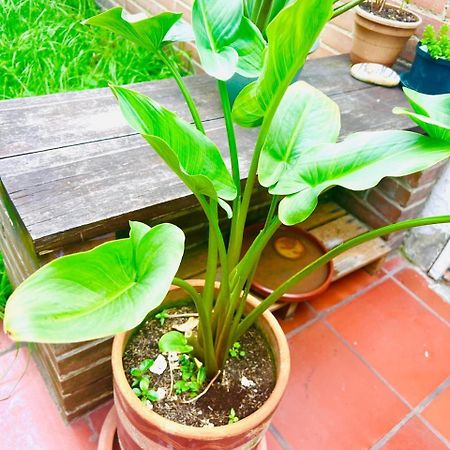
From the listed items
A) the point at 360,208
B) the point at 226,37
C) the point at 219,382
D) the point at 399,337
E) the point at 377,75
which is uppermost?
the point at 226,37

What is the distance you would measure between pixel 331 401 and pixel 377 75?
98 centimetres

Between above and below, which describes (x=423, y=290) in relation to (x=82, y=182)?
below

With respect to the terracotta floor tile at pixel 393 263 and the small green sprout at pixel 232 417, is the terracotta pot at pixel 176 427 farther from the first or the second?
the terracotta floor tile at pixel 393 263

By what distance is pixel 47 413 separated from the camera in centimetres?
115

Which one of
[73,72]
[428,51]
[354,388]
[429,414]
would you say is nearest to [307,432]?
[354,388]

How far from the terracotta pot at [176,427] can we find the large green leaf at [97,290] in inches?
11.9

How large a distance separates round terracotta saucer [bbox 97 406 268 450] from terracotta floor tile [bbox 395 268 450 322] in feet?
2.70

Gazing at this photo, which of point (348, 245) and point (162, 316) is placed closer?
point (348, 245)

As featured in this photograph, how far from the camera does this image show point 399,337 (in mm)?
1467

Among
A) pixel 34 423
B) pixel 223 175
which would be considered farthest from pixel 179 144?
pixel 34 423

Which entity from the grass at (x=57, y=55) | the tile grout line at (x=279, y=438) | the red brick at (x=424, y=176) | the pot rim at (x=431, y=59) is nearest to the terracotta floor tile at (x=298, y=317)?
the tile grout line at (x=279, y=438)

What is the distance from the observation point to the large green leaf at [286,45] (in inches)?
20.8

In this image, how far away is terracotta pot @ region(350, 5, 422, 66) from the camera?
54.7 inches

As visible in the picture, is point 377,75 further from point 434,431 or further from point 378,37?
point 434,431
